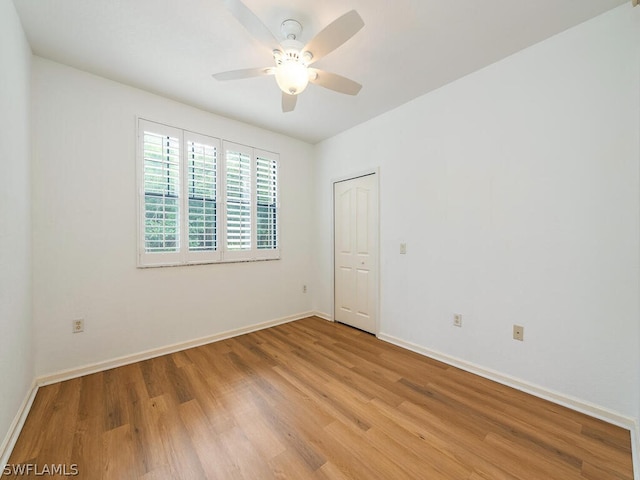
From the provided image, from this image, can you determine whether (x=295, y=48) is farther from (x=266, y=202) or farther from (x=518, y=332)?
(x=518, y=332)

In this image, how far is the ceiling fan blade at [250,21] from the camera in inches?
53.4

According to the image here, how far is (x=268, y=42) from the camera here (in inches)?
63.4

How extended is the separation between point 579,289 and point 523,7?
1958 mm

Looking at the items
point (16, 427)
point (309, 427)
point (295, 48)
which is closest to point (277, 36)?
point (295, 48)

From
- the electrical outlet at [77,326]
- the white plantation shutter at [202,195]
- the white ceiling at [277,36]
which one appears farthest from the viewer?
the white plantation shutter at [202,195]

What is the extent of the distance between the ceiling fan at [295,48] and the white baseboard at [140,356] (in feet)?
8.80

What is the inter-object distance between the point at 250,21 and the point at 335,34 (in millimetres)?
493

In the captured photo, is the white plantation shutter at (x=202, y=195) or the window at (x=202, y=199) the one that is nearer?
the window at (x=202, y=199)

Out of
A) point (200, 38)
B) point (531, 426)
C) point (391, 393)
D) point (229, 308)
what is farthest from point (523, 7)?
point (229, 308)

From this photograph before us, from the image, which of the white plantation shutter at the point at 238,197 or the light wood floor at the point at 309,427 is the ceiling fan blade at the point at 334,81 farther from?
the light wood floor at the point at 309,427

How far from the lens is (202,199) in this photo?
3.04 metres

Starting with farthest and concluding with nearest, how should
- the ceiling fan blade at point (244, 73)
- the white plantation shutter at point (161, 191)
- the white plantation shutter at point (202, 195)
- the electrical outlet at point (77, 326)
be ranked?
the white plantation shutter at point (202, 195) → the white plantation shutter at point (161, 191) → the electrical outlet at point (77, 326) → the ceiling fan blade at point (244, 73)

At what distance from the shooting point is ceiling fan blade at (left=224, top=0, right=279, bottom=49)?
1355 mm

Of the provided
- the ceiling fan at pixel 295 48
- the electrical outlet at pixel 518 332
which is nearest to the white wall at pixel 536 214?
the electrical outlet at pixel 518 332
